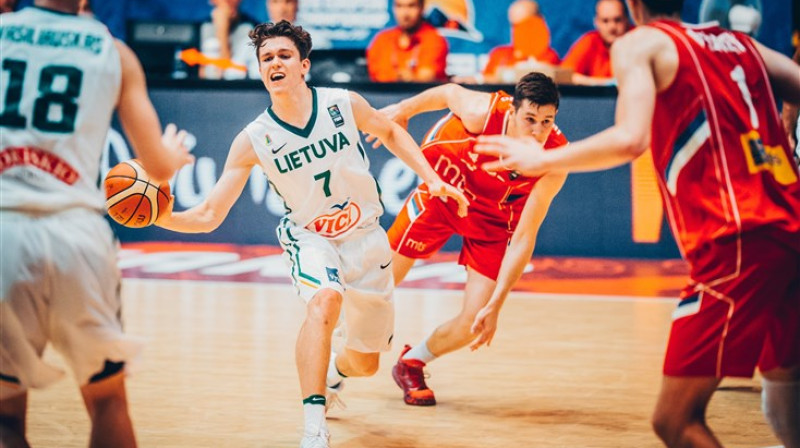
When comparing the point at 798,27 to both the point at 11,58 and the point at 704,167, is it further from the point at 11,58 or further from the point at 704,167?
the point at 11,58

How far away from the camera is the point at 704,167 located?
3.41m

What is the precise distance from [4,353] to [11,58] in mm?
867

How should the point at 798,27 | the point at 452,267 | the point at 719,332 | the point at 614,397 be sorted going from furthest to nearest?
1. the point at 798,27
2. the point at 452,267
3. the point at 614,397
4. the point at 719,332

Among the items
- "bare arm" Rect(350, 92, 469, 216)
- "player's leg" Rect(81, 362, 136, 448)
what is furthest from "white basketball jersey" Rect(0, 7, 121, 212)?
"bare arm" Rect(350, 92, 469, 216)

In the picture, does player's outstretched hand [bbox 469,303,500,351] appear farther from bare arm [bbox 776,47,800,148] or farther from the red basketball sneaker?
bare arm [bbox 776,47,800,148]

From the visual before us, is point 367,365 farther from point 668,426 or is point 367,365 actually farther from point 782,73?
point 782,73

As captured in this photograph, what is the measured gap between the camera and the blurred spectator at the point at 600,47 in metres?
10.6

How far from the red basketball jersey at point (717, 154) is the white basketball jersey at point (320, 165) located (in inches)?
73.4

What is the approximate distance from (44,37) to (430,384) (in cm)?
351

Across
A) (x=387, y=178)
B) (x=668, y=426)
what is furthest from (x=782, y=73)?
(x=387, y=178)

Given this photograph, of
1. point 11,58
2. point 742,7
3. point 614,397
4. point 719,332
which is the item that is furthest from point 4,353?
point 742,7

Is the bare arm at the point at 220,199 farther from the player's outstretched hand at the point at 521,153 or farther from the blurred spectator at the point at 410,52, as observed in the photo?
the blurred spectator at the point at 410,52

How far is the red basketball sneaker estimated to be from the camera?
18.5 ft

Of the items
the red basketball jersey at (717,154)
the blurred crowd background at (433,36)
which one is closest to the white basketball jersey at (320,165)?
the red basketball jersey at (717,154)
